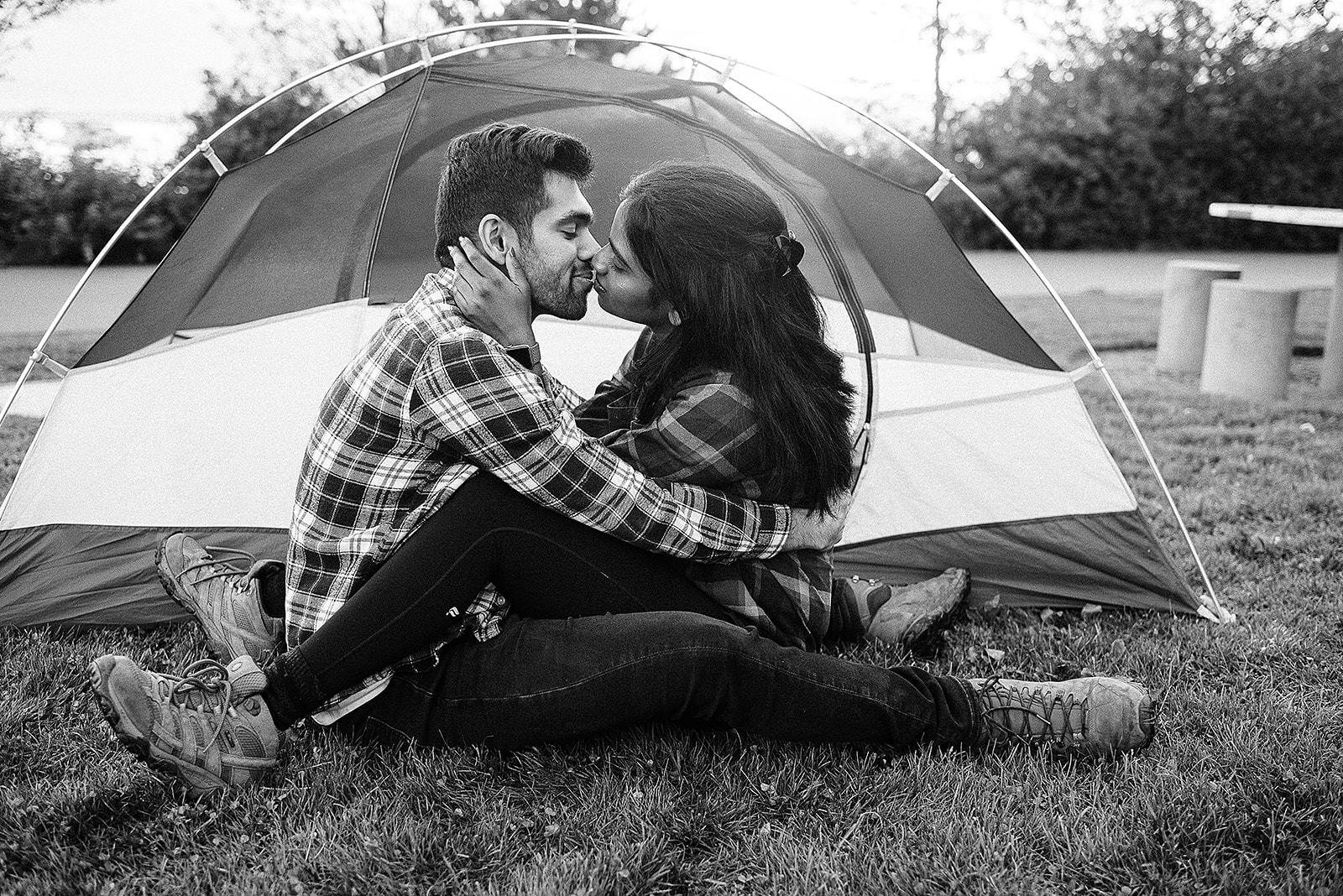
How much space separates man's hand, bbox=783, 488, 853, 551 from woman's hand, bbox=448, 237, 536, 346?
0.59 m

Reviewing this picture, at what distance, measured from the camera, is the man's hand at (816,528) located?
2098 millimetres

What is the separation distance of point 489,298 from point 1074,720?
49.8 inches

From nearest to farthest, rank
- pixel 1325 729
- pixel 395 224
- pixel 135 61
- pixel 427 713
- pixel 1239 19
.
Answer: pixel 427 713 < pixel 1325 729 < pixel 395 224 < pixel 135 61 < pixel 1239 19

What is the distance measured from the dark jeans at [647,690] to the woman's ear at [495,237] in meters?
0.68

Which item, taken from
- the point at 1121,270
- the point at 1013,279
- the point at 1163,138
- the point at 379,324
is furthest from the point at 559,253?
the point at 1163,138

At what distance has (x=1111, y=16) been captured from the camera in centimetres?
1245

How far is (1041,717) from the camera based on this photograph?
1.96 m

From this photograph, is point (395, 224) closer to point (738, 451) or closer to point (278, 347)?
point (278, 347)

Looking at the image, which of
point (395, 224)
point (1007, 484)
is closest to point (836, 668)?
point (1007, 484)

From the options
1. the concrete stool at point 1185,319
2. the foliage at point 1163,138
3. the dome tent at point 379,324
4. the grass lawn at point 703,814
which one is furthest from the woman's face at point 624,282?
the foliage at point 1163,138

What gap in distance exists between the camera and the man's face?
6.88 ft

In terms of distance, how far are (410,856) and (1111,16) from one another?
43.2ft

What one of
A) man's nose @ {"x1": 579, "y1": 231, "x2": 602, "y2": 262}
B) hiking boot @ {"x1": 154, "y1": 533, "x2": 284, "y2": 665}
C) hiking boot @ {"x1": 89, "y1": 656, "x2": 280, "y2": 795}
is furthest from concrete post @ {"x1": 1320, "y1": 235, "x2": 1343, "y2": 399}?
hiking boot @ {"x1": 89, "y1": 656, "x2": 280, "y2": 795}

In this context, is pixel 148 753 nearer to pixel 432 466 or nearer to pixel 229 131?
pixel 432 466
